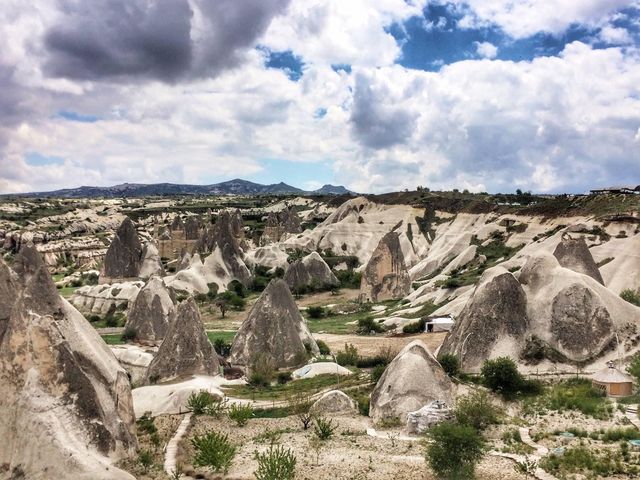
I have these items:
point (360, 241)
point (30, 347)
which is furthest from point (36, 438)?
point (360, 241)

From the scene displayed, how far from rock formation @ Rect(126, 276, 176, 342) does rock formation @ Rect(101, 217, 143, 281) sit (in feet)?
84.8

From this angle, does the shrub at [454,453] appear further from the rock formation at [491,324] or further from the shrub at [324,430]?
the rock formation at [491,324]

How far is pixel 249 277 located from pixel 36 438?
178ft

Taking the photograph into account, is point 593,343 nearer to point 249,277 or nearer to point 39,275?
point 39,275

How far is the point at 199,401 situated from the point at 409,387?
7.92 meters

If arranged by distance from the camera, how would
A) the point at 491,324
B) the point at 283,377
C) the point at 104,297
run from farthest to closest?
the point at 104,297 → the point at 283,377 → the point at 491,324

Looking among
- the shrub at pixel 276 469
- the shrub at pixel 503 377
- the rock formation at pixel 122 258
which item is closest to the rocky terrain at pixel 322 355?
the shrub at pixel 503 377

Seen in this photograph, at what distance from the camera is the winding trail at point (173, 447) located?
55.5 ft

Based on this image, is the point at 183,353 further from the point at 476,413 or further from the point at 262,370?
the point at 476,413

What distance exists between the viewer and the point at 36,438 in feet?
47.3

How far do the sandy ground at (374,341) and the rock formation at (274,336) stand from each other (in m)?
4.47

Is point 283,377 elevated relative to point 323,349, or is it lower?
lower

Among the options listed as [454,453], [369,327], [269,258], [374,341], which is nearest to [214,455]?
[454,453]

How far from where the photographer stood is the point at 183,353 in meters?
27.9
